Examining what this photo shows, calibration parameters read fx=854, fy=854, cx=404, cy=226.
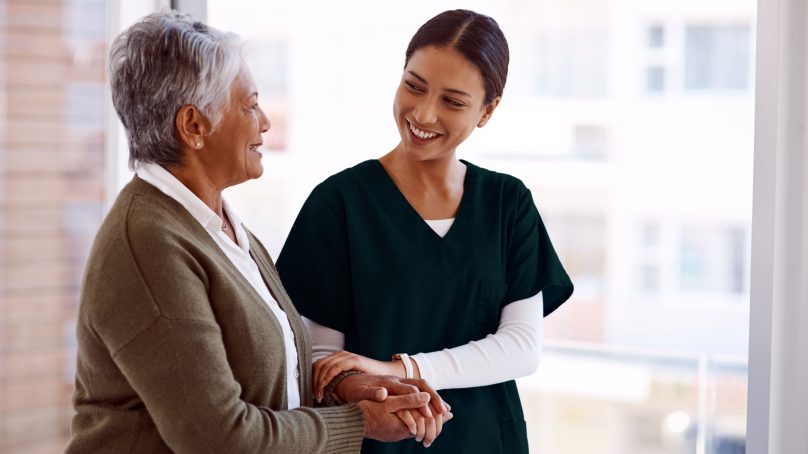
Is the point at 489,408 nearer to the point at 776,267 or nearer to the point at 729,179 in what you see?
the point at 776,267

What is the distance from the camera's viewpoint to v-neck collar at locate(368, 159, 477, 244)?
1705mm

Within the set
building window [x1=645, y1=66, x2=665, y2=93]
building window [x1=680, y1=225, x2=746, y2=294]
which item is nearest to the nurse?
building window [x1=680, y1=225, x2=746, y2=294]

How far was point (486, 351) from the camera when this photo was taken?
1.64m

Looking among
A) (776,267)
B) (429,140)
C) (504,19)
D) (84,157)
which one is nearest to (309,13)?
(504,19)

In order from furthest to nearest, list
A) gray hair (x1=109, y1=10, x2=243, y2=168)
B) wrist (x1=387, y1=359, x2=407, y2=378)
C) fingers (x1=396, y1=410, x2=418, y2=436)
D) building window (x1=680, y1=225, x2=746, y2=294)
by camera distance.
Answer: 1. building window (x1=680, y1=225, x2=746, y2=294)
2. wrist (x1=387, y1=359, x2=407, y2=378)
3. fingers (x1=396, y1=410, x2=418, y2=436)
4. gray hair (x1=109, y1=10, x2=243, y2=168)

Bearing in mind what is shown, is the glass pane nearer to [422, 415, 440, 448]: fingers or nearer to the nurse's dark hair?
the nurse's dark hair

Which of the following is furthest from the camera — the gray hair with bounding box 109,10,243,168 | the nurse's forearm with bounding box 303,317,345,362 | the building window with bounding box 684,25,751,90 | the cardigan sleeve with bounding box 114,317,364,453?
the building window with bounding box 684,25,751,90

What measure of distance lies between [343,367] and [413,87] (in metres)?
0.55

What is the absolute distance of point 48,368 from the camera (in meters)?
2.60

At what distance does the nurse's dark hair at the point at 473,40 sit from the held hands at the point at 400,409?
588 millimetres

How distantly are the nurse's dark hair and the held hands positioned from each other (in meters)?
0.59

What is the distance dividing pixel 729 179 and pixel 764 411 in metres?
1.06

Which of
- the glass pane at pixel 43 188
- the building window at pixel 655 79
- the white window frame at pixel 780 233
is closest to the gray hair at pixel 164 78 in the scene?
the white window frame at pixel 780 233

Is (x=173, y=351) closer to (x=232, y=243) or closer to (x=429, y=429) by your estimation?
(x=232, y=243)
